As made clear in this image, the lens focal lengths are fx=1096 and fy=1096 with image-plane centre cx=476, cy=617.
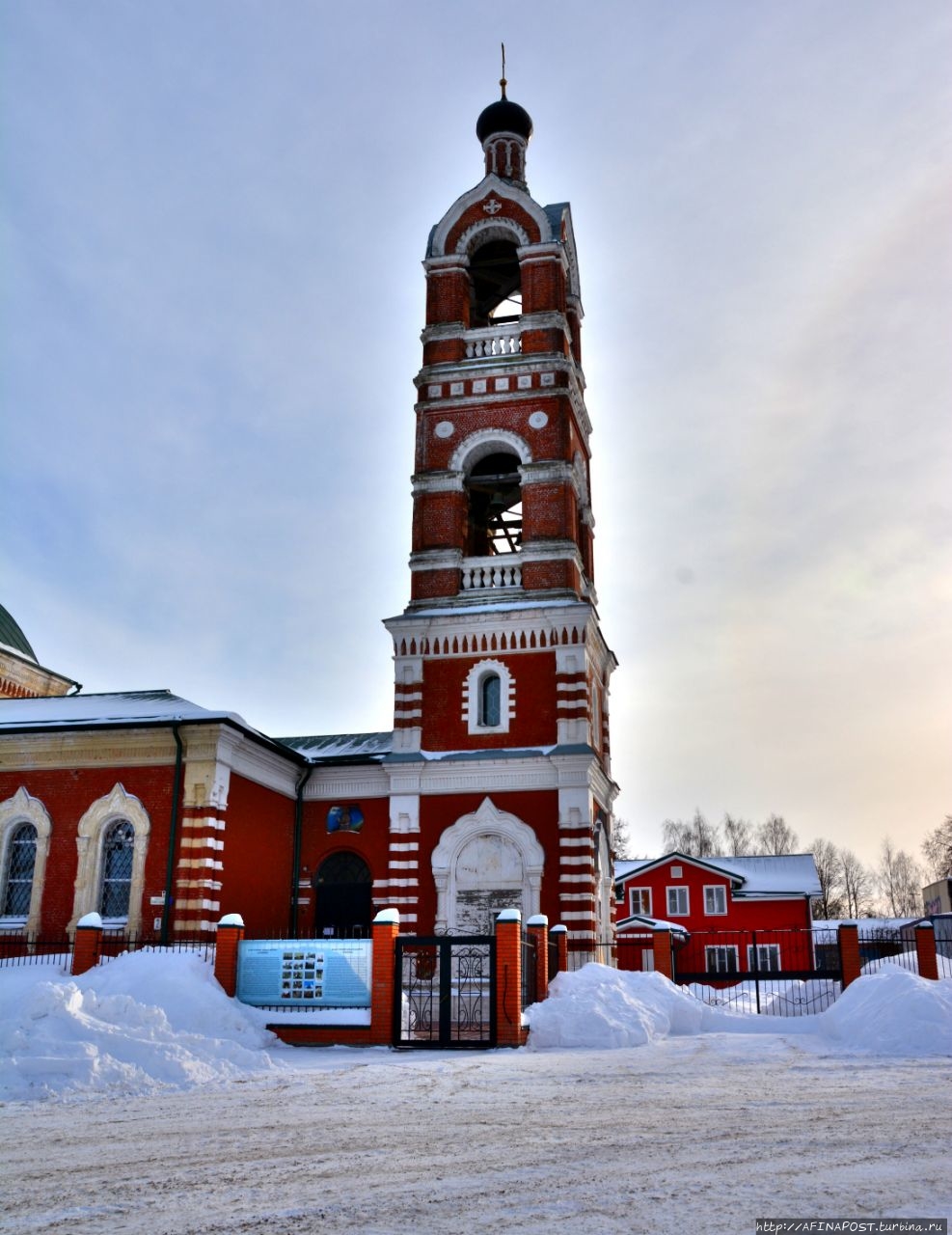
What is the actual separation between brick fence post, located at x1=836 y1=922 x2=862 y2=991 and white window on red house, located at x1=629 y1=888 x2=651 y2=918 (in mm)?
24188

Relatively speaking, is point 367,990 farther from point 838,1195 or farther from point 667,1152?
point 838,1195

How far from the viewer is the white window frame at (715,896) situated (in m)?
45.7

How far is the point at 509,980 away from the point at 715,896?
30.7m

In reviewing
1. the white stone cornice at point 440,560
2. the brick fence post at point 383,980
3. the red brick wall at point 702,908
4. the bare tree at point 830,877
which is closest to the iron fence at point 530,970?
the brick fence post at point 383,980

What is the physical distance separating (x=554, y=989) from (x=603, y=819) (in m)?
9.31

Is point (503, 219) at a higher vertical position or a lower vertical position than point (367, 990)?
higher

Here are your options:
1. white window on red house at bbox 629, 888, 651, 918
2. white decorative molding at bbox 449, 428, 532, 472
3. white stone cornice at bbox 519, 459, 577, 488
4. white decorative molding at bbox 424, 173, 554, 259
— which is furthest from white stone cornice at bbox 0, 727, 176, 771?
white window on red house at bbox 629, 888, 651, 918

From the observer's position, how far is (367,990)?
17.8 meters

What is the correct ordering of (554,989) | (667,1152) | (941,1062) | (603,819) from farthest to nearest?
(603,819) < (554,989) < (941,1062) < (667,1152)

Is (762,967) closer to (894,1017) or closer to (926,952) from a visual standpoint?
(926,952)

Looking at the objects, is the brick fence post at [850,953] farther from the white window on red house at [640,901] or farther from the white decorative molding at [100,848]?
the white window on red house at [640,901]

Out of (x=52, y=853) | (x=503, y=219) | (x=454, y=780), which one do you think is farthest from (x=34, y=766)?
(x=503, y=219)

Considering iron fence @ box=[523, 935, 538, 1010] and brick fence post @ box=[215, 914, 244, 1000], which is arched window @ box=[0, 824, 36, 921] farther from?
iron fence @ box=[523, 935, 538, 1010]

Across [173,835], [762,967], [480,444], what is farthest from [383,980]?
[762,967]
